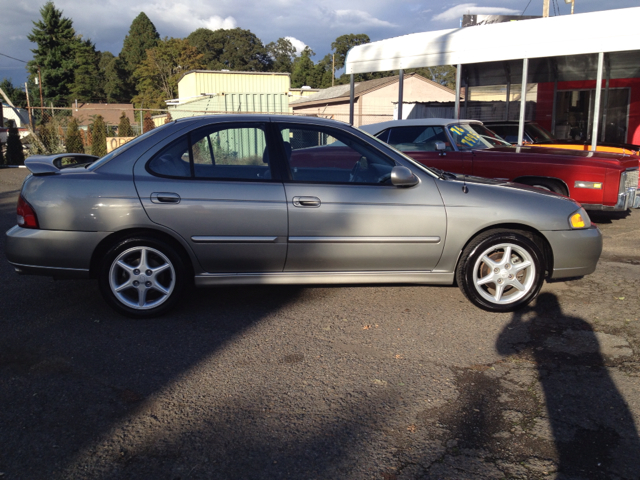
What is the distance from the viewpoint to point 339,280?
477cm

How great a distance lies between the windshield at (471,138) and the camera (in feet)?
28.3

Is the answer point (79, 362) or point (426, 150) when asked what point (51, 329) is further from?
point (426, 150)

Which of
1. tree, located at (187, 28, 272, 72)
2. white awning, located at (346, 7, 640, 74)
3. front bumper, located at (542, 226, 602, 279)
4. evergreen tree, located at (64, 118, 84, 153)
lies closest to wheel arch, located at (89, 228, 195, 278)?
front bumper, located at (542, 226, 602, 279)

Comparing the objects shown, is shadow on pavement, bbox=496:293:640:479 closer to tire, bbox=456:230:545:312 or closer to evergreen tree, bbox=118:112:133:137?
tire, bbox=456:230:545:312

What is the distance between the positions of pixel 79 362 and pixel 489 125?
11190 millimetres

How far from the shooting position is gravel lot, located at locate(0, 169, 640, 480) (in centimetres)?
272

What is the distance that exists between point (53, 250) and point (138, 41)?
11530 cm

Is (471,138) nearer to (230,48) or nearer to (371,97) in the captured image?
(371,97)

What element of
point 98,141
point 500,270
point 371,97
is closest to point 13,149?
point 98,141

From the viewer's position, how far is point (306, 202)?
458 cm

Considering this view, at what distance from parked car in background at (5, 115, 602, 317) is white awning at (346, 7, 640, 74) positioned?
728cm

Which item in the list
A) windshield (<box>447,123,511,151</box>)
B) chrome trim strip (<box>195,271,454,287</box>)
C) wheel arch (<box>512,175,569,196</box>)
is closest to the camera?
chrome trim strip (<box>195,271,454,287</box>)

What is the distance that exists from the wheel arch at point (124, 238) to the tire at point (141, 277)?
51 millimetres

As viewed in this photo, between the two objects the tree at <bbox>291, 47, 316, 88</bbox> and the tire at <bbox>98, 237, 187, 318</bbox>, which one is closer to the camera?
the tire at <bbox>98, 237, 187, 318</bbox>
